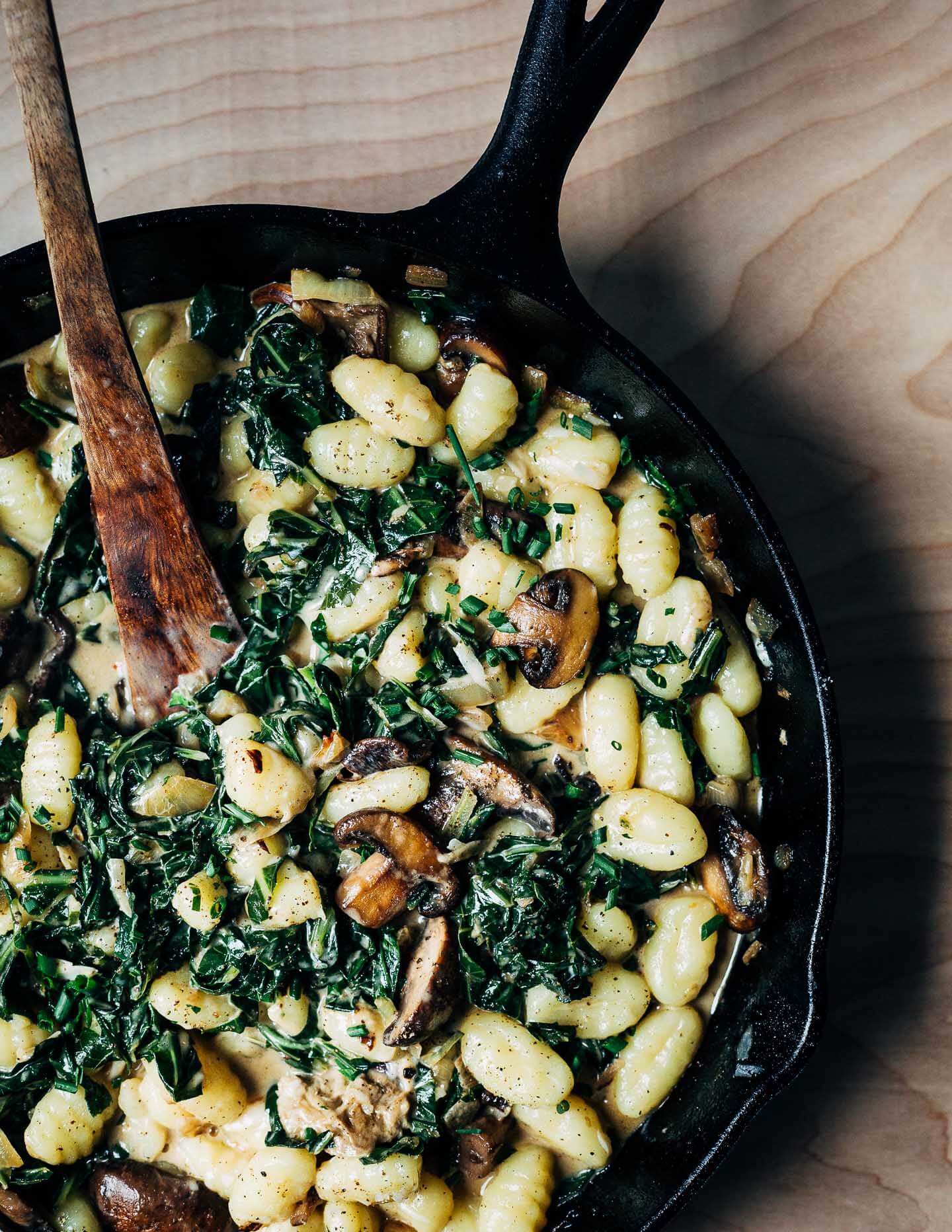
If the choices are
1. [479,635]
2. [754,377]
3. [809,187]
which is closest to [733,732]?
[479,635]

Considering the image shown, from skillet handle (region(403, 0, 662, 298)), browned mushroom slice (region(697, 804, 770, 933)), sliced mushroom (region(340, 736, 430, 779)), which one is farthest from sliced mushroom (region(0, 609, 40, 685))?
browned mushroom slice (region(697, 804, 770, 933))

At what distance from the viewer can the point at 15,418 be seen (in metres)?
1.92

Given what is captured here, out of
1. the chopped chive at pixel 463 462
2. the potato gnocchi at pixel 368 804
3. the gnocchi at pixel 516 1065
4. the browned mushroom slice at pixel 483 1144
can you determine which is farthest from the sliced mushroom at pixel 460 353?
the browned mushroom slice at pixel 483 1144

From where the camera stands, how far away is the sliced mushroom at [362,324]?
189 centimetres

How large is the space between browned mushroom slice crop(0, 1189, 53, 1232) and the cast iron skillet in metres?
0.90

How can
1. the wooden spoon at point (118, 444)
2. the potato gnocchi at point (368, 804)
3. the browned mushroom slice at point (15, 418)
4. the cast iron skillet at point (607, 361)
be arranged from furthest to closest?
the browned mushroom slice at point (15, 418)
the potato gnocchi at point (368, 804)
the cast iron skillet at point (607, 361)
the wooden spoon at point (118, 444)

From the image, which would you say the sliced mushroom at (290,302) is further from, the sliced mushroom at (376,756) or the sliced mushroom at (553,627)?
the sliced mushroom at (376,756)

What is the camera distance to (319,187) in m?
2.16

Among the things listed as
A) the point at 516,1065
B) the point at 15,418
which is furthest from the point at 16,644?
the point at 516,1065

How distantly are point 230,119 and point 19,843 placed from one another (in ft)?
4.82

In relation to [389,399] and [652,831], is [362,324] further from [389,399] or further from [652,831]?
[652,831]

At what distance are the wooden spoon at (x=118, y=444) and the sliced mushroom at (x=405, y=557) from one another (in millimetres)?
275

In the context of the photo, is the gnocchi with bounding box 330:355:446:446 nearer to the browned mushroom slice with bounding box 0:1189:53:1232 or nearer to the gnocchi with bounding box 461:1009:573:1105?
the gnocchi with bounding box 461:1009:573:1105

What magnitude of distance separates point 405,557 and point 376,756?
1.14 feet
